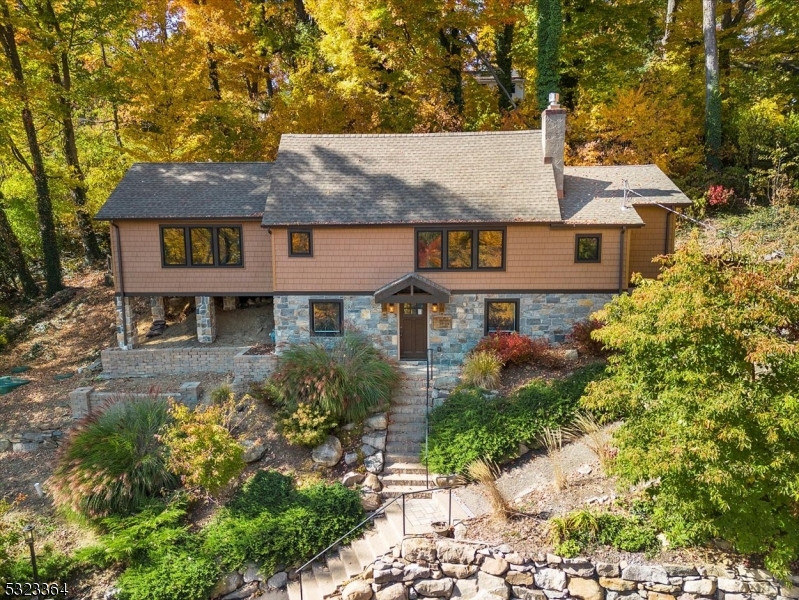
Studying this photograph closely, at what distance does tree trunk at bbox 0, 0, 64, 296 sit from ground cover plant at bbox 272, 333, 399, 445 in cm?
1416

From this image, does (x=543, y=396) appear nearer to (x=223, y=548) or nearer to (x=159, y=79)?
(x=223, y=548)

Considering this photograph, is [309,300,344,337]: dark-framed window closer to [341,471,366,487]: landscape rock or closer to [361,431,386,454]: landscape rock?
[361,431,386,454]: landscape rock

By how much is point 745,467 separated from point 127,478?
11.7m

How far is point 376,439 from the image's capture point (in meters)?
13.3

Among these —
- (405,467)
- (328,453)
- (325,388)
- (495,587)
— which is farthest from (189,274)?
(495,587)

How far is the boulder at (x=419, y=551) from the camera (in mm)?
9742

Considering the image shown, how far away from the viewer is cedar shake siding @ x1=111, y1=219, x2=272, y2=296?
693 inches

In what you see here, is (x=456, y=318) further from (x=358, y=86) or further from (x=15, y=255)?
Result: (x=15, y=255)

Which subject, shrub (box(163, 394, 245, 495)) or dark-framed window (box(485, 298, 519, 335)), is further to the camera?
dark-framed window (box(485, 298, 519, 335))

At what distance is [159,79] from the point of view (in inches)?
797

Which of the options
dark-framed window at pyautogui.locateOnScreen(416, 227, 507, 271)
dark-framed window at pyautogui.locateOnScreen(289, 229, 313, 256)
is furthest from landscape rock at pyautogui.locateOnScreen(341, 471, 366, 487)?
dark-framed window at pyautogui.locateOnScreen(289, 229, 313, 256)

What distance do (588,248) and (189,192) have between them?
43.0ft

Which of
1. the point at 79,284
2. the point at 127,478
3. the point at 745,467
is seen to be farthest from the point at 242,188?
the point at 745,467

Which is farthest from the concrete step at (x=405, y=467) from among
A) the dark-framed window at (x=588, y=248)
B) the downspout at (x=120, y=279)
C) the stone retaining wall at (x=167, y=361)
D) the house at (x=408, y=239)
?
the downspout at (x=120, y=279)
